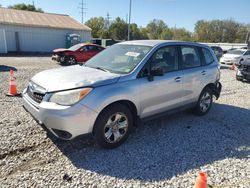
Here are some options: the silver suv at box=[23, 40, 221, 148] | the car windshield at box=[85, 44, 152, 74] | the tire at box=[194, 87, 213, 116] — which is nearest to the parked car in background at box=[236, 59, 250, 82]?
the tire at box=[194, 87, 213, 116]

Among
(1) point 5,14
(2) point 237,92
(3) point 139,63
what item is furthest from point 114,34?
(3) point 139,63

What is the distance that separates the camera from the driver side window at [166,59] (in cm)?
416

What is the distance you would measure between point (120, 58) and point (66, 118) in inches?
68.6

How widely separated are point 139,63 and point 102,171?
190cm

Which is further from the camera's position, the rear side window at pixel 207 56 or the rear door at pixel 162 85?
the rear side window at pixel 207 56

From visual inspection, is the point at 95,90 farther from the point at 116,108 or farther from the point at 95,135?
the point at 95,135

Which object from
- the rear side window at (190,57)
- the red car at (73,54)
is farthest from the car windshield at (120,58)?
the red car at (73,54)

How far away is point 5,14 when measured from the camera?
80.4ft

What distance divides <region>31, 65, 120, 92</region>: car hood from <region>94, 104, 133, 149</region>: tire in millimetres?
455

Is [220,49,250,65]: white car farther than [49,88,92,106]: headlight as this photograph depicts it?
Yes

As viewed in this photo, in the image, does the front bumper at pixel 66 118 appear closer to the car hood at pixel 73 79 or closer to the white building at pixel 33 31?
the car hood at pixel 73 79

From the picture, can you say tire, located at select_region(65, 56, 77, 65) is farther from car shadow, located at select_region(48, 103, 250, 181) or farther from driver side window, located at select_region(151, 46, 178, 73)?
driver side window, located at select_region(151, 46, 178, 73)

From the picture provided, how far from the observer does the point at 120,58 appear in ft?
14.1

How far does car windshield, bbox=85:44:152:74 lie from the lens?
397cm
